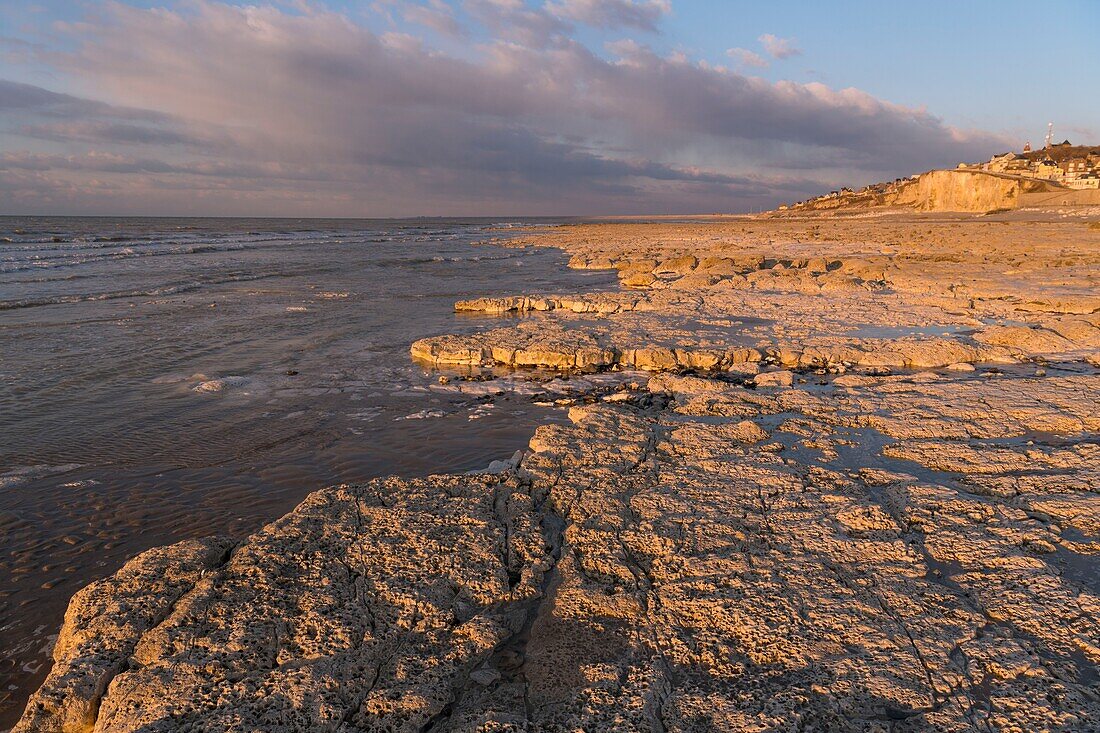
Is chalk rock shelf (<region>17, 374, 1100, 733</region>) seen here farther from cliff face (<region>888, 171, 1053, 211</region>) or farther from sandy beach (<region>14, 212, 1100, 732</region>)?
cliff face (<region>888, 171, 1053, 211</region>)

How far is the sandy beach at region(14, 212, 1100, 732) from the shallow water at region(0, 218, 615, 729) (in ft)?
3.49

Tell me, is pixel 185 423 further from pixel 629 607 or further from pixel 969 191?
pixel 969 191

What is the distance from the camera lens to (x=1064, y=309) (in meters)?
14.5

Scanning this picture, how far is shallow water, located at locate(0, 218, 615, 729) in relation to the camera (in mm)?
5715

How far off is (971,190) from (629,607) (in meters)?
106

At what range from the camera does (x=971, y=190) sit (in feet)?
282

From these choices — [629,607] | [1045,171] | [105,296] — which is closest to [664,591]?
[629,607]

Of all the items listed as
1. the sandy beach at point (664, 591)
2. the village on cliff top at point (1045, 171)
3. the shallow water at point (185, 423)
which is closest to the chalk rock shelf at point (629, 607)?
the sandy beach at point (664, 591)

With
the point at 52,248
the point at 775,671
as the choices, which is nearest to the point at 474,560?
the point at 775,671

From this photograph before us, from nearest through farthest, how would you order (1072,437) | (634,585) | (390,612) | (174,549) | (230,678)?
1. (230,678)
2. (390,612)
3. (634,585)
4. (174,549)
5. (1072,437)

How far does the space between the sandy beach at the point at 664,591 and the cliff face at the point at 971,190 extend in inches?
3762

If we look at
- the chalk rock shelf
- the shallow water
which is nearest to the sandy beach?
the chalk rock shelf

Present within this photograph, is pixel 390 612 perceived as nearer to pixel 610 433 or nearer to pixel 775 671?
pixel 775 671

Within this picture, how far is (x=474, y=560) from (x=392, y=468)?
2.93 meters
